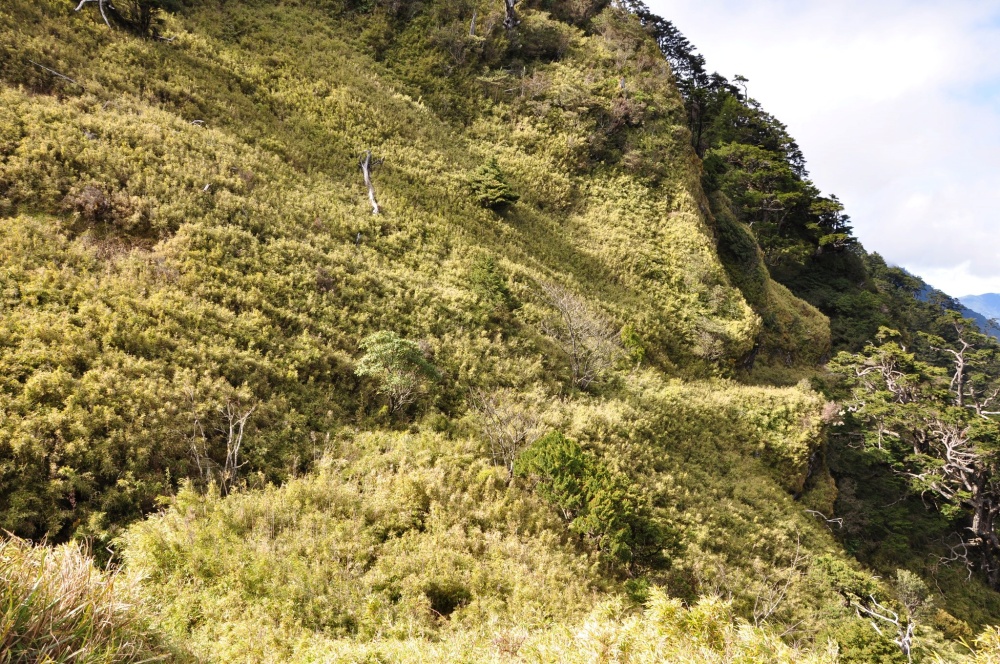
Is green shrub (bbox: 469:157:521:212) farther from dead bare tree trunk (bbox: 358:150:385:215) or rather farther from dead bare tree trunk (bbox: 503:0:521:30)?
dead bare tree trunk (bbox: 503:0:521:30)

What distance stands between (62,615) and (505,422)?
11593 millimetres

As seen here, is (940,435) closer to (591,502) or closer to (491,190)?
(591,502)

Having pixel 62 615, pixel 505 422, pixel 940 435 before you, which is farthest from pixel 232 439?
pixel 940 435

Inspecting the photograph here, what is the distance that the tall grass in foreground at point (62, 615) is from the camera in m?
3.46

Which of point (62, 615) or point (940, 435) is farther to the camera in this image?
point (940, 435)

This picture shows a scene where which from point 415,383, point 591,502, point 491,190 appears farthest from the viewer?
point 491,190

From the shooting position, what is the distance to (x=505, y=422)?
48.0ft

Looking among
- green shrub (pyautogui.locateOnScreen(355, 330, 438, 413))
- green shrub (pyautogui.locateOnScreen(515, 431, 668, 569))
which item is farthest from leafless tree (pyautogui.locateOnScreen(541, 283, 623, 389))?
green shrub (pyautogui.locateOnScreen(355, 330, 438, 413))

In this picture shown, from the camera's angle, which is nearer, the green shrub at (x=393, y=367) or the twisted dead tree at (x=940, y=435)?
the green shrub at (x=393, y=367)

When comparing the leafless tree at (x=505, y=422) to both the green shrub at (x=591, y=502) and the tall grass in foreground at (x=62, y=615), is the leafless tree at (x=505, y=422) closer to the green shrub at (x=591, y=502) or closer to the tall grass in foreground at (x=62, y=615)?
the green shrub at (x=591, y=502)

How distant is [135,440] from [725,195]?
4848 centimetres

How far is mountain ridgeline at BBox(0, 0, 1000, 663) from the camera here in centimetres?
816

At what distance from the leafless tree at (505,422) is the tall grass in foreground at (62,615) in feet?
31.9

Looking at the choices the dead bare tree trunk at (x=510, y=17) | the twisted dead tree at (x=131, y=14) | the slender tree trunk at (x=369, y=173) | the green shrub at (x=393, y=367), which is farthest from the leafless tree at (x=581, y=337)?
the dead bare tree trunk at (x=510, y=17)
